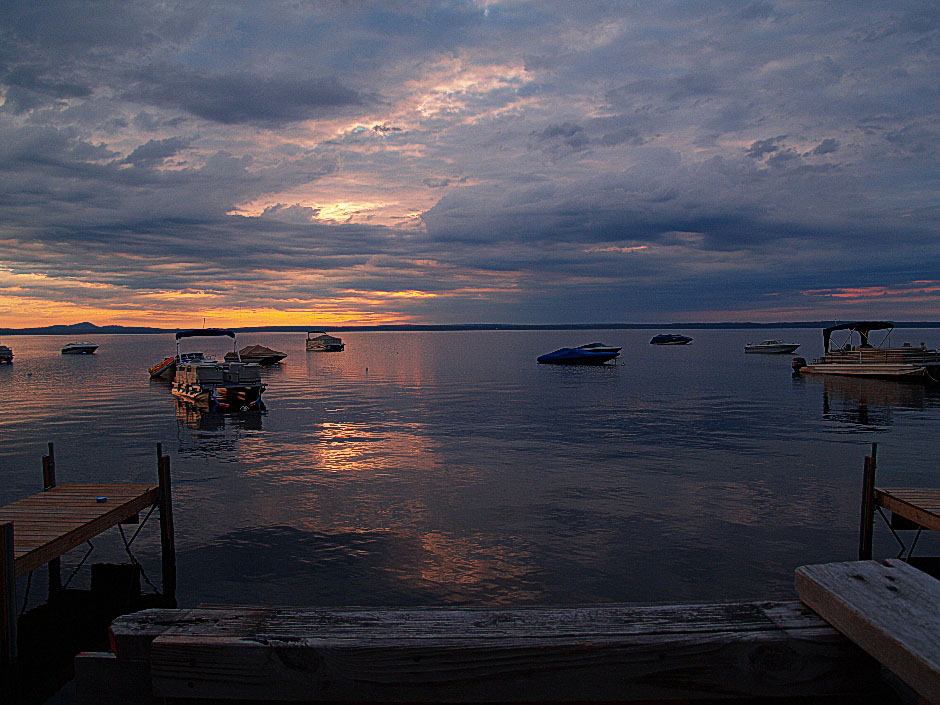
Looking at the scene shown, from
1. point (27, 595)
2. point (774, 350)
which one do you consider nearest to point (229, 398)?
point (27, 595)

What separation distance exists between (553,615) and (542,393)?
56.1 metres

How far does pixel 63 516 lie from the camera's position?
1223 centimetres

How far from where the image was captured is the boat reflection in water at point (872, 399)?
40650mm

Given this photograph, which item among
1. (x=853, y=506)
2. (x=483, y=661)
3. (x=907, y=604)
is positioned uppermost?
(x=907, y=604)

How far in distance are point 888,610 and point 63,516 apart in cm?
1352

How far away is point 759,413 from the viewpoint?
4319 cm

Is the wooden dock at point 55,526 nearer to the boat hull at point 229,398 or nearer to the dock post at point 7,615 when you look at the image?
the dock post at point 7,615

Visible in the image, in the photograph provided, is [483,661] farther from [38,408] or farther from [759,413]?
[38,408]

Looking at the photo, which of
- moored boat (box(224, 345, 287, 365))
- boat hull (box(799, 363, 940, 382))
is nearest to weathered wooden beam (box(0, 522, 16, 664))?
boat hull (box(799, 363, 940, 382))

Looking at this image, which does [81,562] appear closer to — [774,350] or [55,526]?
[55,526]

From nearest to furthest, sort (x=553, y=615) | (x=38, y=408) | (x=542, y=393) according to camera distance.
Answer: (x=553, y=615), (x=38, y=408), (x=542, y=393)

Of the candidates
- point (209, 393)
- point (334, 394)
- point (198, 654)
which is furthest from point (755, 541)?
point (334, 394)

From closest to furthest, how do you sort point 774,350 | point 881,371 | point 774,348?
point 881,371, point 774,350, point 774,348

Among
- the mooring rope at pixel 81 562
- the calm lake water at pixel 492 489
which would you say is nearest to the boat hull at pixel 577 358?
the calm lake water at pixel 492 489
